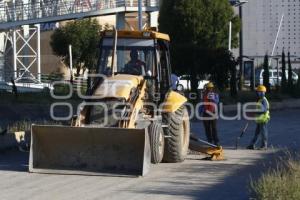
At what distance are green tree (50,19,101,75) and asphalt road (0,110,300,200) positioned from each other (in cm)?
3760

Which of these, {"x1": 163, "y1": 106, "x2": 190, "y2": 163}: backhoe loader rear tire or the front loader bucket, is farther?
{"x1": 163, "y1": 106, "x2": 190, "y2": 163}: backhoe loader rear tire

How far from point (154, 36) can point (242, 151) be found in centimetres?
478

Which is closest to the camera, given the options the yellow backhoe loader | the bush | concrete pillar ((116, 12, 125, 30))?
the bush

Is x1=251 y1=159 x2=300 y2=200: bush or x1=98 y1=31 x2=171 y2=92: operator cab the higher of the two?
x1=98 y1=31 x2=171 y2=92: operator cab

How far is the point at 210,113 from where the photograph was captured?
64.5 ft

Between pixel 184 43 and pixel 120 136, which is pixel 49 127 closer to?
pixel 120 136

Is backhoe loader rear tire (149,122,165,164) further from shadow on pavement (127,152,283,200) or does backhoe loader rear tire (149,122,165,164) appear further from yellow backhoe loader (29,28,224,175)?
shadow on pavement (127,152,283,200)

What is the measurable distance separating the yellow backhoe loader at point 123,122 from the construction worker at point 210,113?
7.74ft

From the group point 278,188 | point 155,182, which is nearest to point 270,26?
point 155,182

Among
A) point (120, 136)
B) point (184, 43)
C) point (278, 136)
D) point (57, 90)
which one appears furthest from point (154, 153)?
point (184, 43)

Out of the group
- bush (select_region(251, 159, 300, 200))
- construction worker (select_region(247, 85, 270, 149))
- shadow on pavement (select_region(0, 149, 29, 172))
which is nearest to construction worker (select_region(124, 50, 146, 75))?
shadow on pavement (select_region(0, 149, 29, 172))

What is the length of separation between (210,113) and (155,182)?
20.7ft

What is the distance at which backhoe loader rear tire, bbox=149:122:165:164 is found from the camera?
15.1 metres

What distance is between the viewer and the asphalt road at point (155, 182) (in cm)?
1232
